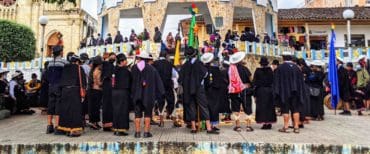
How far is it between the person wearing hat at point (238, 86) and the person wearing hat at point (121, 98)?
2.34 metres

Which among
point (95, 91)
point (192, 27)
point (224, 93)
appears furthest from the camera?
point (192, 27)

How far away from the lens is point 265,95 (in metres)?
7.94

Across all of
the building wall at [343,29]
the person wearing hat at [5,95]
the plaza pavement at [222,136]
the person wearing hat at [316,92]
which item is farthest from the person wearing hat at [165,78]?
the building wall at [343,29]

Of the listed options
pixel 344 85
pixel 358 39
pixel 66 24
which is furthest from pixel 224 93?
pixel 66 24

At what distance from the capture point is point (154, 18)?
68.6 ft

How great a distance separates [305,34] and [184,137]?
24.2 m

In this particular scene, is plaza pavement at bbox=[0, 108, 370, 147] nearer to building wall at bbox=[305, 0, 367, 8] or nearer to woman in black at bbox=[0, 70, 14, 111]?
woman in black at bbox=[0, 70, 14, 111]

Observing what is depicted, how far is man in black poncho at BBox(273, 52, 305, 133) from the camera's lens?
7.53 m

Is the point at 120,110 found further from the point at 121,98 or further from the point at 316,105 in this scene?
the point at 316,105

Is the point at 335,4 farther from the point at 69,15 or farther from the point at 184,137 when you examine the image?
the point at 184,137

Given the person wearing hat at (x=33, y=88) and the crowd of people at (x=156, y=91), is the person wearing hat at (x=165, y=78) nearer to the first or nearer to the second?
the crowd of people at (x=156, y=91)

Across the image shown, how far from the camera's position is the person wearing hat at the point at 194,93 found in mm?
7266

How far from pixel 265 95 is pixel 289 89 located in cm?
61

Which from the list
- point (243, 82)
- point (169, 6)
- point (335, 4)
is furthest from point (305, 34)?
point (243, 82)
